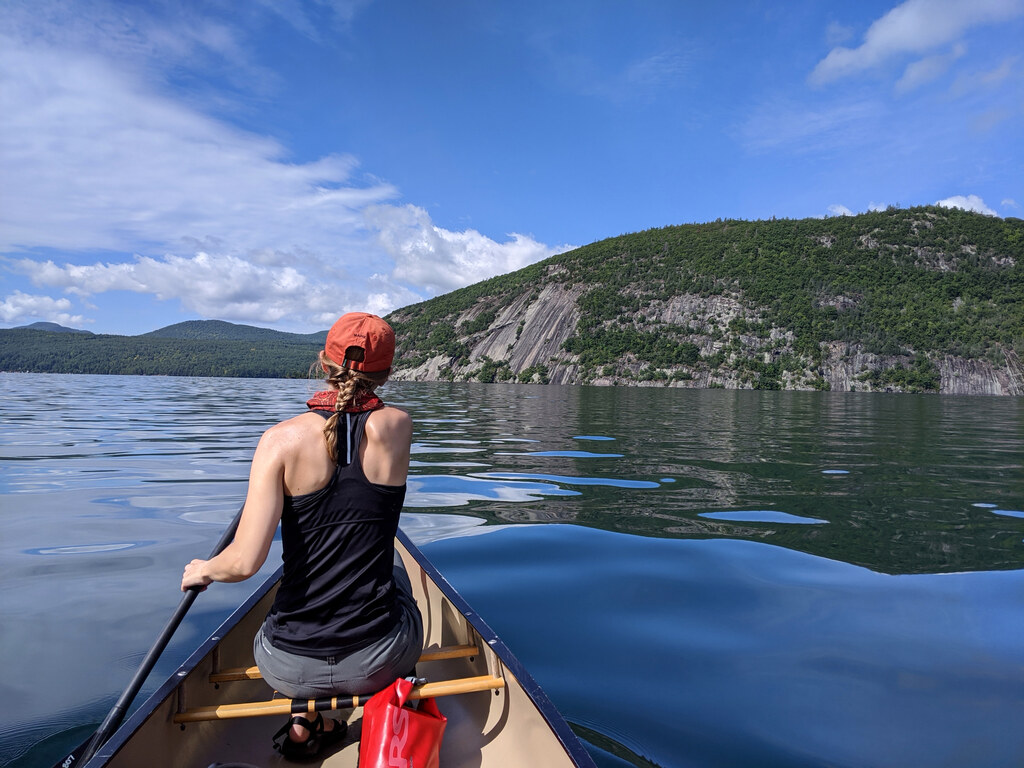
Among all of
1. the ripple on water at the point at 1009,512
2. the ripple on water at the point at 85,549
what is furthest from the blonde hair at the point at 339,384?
the ripple on water at the point at 1009,512

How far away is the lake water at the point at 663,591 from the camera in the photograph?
3.88 m

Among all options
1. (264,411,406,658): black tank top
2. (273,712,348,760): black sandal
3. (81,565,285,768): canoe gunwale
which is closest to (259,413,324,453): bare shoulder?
(264,411,406,658): black tank top

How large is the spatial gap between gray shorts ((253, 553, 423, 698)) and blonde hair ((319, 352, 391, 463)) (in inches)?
40.4

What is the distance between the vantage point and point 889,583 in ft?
20.6

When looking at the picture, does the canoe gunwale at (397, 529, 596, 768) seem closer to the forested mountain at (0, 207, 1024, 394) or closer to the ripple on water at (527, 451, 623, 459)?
the ripple on water at (527, 451, 623, 459)

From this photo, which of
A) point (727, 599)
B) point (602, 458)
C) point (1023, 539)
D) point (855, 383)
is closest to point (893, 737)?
point (727, 599)

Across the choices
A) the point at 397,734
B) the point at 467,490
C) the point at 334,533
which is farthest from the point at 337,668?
the point at 467,490

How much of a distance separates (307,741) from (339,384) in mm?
1889

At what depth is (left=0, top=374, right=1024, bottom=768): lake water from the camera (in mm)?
3875

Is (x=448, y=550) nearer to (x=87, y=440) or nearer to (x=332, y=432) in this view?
(x=332, y=432)

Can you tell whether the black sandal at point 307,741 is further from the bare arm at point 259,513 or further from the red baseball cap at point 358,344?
the red baseball cap at point 358,344

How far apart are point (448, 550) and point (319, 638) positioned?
455 centimetres

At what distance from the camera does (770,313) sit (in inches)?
4798

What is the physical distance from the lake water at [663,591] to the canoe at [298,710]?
652mm
